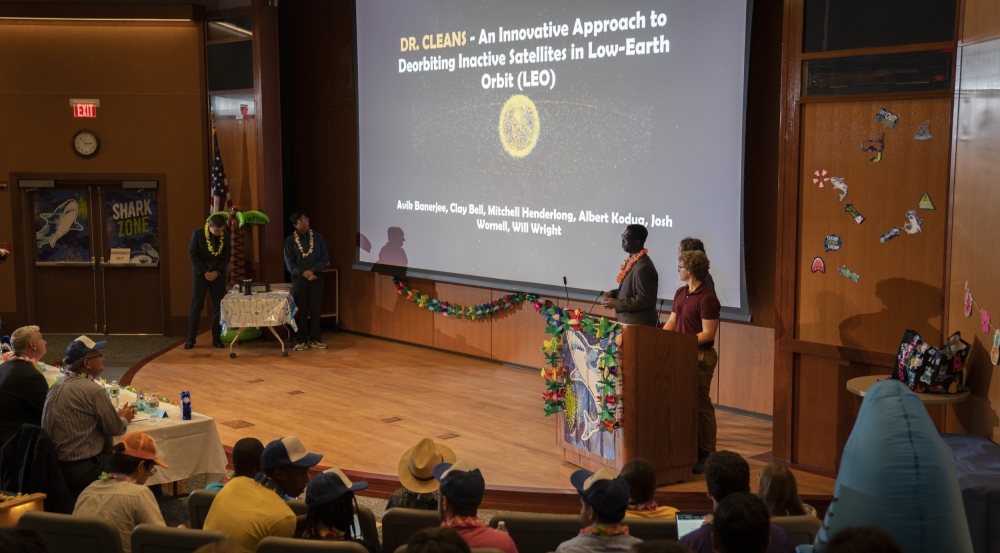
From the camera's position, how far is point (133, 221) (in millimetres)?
11320

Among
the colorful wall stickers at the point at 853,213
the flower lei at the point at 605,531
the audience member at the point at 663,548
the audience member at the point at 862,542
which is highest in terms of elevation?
the colorful wall stickers at the point at 853,213

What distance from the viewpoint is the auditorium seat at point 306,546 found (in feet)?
9.75

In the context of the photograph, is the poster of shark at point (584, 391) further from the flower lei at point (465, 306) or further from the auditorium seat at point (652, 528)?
the flower lei at point (465, 306)

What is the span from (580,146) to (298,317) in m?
3.67

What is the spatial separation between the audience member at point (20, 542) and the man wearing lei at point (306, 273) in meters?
7.59

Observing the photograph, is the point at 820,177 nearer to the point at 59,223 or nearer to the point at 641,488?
the point at 641,488

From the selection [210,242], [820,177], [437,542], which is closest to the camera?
[437,542]

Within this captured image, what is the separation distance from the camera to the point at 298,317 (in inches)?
390

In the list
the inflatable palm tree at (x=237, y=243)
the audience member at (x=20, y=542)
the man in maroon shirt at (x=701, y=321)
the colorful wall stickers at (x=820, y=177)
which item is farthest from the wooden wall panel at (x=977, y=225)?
the inflatable palm tree at (x=237, y=243)

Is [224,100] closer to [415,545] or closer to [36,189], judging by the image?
[36,189]

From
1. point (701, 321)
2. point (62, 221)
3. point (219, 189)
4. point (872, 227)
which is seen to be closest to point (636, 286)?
point (701, 321)

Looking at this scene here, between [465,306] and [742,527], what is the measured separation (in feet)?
23.3

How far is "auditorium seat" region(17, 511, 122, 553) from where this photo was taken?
3342 millimetres

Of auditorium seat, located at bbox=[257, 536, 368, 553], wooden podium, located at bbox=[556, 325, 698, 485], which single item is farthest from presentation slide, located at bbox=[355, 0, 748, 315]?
auditorium seat, located at bbox=[257, 536, 368, 553]
